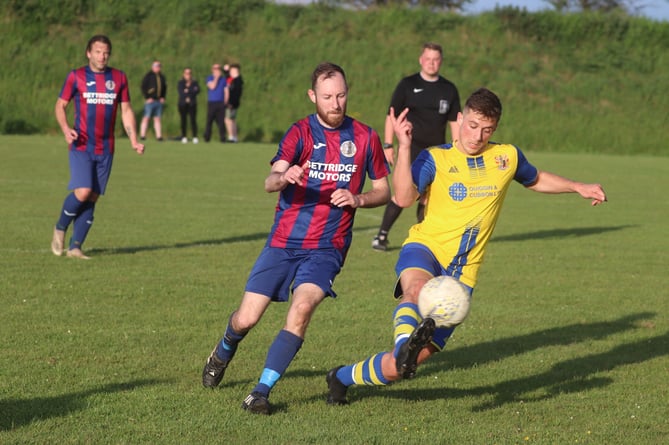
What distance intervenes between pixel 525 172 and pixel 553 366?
4.97ft

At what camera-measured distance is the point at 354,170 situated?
5.70 m

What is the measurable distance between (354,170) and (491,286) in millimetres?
4470

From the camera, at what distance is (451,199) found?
567 cm

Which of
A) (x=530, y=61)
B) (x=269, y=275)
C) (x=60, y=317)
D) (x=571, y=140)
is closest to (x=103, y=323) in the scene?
(x=60, y=317)

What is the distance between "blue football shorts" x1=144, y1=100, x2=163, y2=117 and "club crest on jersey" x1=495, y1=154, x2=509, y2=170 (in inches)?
1025

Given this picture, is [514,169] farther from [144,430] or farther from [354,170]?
[144,430]

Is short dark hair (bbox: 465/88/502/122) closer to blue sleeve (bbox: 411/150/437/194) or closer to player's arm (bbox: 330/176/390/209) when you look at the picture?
blue sleeve (bbox: 411/150/437/194)

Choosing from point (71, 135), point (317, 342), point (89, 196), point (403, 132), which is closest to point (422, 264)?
point (403, 132)

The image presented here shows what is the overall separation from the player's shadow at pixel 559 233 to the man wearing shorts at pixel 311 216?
7892 millimetres

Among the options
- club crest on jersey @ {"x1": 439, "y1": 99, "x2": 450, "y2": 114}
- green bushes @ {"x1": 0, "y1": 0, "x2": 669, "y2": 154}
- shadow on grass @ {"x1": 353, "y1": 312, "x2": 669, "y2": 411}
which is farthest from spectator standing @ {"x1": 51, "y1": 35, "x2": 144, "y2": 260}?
green bushes @ {"x1": 0, "y1": 0, "x2": 669, "y2": 154}

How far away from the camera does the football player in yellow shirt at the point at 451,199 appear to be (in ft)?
17.9

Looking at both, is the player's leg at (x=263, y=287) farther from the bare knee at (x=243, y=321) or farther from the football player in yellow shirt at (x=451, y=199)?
the football player in yellow shirt at (x=451, y=199)

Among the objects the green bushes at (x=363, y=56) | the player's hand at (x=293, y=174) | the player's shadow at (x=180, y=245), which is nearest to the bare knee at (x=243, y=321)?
the player's hand at (x=293, y=174)

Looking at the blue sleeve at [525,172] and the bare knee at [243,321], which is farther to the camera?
the blue sleeve at [525,172]
